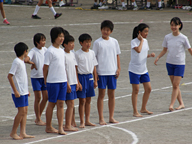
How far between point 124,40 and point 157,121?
8.71 meters

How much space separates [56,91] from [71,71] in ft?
1.59

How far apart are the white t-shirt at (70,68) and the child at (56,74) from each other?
0.15m

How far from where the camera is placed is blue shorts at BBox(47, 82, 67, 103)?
6605mm

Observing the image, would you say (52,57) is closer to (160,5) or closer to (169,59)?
(169,59)

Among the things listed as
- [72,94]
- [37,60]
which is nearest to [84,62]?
[72,94]

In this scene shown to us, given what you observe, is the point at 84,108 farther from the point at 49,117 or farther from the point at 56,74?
the point at 56,74

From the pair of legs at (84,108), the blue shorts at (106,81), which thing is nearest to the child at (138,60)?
the blue shorts at (106,81)

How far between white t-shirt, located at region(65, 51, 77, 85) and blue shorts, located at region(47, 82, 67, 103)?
0.73 feet

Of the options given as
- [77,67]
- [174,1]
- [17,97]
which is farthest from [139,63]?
[174,1]

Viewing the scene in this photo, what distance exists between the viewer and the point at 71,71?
6.86 meters

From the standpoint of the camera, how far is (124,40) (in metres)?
15.8

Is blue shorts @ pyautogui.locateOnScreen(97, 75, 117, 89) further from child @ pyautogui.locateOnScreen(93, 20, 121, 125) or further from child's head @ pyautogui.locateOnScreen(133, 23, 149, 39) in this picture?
child's head @ pyautogui.locateOnScreen(133, 23, 149, 39)

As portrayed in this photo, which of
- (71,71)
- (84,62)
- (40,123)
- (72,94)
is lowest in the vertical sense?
(40,123)

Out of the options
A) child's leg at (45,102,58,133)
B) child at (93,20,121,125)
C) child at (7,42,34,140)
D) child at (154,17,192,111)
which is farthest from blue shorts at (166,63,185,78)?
child at (7,42,34,140)
